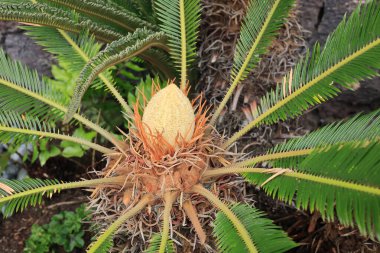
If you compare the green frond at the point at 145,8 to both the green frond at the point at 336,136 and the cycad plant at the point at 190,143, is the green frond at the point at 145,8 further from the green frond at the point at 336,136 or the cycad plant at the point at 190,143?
the green frond at the point at 336,136

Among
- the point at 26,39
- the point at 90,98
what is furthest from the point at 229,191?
the point at 26,39

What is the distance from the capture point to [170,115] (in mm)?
1428

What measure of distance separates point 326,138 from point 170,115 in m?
0.48

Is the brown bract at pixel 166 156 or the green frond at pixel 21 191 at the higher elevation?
the brown bract at pixel 166 156

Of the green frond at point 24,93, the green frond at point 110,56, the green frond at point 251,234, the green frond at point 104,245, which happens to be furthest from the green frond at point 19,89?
the green frond at point 251,234

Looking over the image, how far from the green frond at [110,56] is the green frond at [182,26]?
0.29 feet

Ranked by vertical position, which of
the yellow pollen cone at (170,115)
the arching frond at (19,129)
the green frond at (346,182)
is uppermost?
the green frond at (346,182)

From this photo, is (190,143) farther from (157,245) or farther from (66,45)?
(66,45)

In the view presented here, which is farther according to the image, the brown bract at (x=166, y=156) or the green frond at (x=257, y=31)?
the green frond at (x=257, y=31)

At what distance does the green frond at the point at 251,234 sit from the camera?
1.16 meters

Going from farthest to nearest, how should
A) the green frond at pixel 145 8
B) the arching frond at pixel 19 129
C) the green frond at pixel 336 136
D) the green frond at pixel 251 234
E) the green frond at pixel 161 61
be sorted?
the green frond at pixel 145 8
the green frond at pixel 161 61
the arching frond at pixel 19 129
the green frond at pixel 336 136
the green frond at pixel 251 234

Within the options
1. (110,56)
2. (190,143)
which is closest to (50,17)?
(110,56)

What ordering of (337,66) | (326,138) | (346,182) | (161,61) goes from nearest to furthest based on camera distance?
1. (346,182)
2. (326,138)
3. (337,66)
4. (161,61)

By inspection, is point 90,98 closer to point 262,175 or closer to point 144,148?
point 144,148
